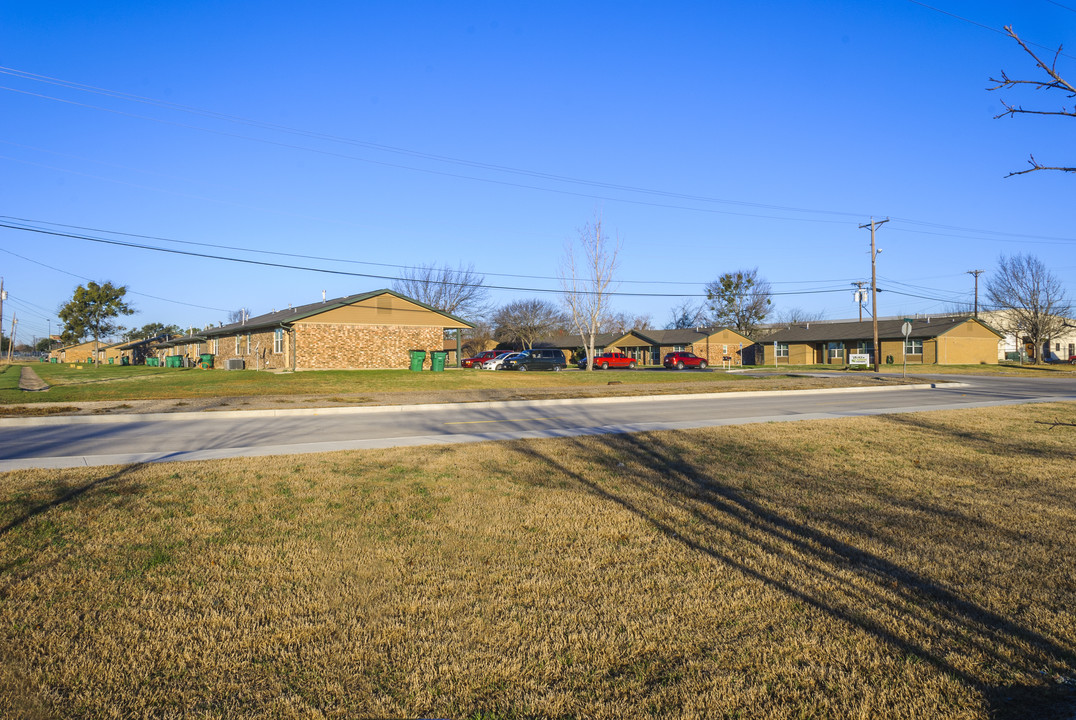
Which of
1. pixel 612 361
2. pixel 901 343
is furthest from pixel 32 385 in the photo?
pixel 901 343

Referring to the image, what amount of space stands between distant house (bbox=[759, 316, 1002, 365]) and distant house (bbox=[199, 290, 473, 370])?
32.3 m

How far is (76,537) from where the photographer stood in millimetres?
5414

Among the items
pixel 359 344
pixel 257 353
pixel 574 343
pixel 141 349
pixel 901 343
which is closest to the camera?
pixel 359 344

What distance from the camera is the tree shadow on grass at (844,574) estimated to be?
331cm

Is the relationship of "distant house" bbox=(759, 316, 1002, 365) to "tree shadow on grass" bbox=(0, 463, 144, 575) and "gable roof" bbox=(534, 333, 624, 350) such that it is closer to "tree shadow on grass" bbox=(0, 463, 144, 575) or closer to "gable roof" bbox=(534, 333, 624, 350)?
"gable roof" bbox=(534, 333, 624, 350)

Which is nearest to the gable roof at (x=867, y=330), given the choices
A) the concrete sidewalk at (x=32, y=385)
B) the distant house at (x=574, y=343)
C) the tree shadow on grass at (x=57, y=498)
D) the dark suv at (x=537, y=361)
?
the distant house at (x=574, y=343)

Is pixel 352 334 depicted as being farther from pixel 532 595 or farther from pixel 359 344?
pixel 532 595

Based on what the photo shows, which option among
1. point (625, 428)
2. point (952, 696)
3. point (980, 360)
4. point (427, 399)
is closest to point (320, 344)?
point (427, 399)

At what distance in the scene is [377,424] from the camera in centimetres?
1412

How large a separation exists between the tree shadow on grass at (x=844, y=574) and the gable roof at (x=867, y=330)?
53.0m

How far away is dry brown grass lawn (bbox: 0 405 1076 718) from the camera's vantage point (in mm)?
3131

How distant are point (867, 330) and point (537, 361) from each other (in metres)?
38.8

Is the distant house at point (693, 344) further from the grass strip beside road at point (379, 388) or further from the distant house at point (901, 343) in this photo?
the grass strip beside road at point (379, 388)

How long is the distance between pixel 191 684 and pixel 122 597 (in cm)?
142
